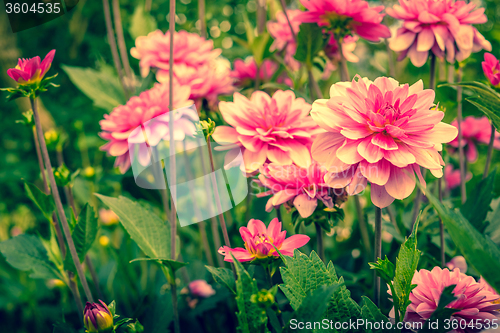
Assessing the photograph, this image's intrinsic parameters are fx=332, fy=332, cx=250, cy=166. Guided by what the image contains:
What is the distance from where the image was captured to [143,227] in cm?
53

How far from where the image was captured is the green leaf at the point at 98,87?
815 mm

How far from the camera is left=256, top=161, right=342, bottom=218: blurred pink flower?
44 centimetres

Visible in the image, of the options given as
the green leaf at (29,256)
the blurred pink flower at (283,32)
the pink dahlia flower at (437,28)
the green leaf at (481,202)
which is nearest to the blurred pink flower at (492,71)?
the pink dahlia flower at (437,28)

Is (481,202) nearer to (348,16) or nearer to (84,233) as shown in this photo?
(348,16)

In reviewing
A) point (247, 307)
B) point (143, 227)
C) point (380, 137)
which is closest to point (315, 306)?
point (247, 307)

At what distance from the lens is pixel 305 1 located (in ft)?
1.86

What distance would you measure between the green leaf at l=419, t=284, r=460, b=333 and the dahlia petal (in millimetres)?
102

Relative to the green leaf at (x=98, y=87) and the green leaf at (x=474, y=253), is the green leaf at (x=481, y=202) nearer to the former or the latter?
the green leaf at (x=474, y=253)

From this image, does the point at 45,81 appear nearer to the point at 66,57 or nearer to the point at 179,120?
the point at 179,120

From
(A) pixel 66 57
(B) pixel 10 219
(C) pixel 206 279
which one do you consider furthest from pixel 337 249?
(B) pixel 10 219

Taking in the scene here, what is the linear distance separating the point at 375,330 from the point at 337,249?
435mm

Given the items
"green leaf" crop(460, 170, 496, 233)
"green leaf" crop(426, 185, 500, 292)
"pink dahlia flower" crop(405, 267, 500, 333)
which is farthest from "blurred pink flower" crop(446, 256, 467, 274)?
"green leaf" crop(426, 185, 500, 292)

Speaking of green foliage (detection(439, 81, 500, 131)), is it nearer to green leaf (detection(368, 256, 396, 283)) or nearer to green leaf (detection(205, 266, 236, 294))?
green leaf (detection(368, 256, 396, 283))

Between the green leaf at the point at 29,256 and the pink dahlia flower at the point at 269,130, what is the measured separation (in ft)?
1.22
